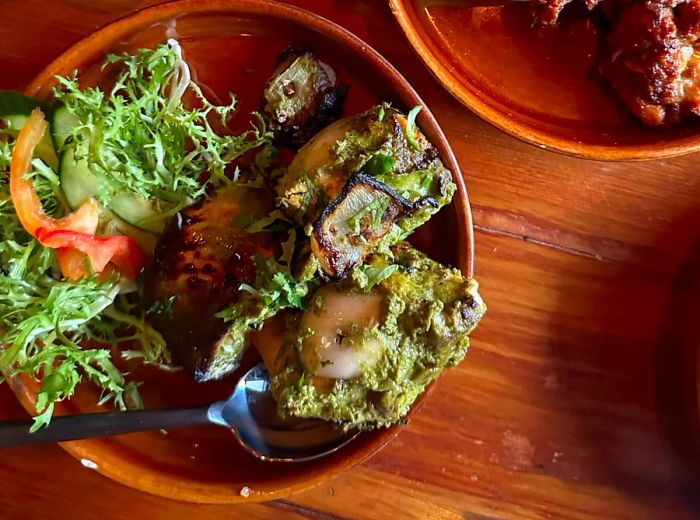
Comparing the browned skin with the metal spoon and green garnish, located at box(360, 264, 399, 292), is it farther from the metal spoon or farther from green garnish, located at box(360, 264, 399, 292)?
the metal spoon

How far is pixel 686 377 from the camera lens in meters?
1.47

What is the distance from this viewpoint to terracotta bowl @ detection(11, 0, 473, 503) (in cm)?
123

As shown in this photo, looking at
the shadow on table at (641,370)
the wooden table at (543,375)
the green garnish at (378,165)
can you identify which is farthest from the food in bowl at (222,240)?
the shadow on table at (641,370)

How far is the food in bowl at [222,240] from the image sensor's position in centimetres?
111

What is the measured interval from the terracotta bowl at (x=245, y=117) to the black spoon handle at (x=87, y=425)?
57 mm

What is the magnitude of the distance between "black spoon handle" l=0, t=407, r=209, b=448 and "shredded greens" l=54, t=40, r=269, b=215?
37 centimetres

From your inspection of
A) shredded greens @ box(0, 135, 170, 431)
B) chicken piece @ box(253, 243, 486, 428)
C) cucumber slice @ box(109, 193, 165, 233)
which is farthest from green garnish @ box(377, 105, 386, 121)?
shredded greens @ box(0, 135, 170, 431)

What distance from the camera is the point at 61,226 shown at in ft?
3.82

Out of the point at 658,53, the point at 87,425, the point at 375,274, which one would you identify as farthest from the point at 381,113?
the point at 87,425

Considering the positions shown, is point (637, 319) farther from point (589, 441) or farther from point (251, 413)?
point (251, 413)

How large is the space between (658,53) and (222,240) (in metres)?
0.91

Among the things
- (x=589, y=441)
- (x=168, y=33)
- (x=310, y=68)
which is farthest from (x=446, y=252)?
(x=168, y=33)

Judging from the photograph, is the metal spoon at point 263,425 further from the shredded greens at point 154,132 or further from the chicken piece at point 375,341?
the shredded greens at point 154,132

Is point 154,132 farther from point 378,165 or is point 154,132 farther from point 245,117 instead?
point 378,165
